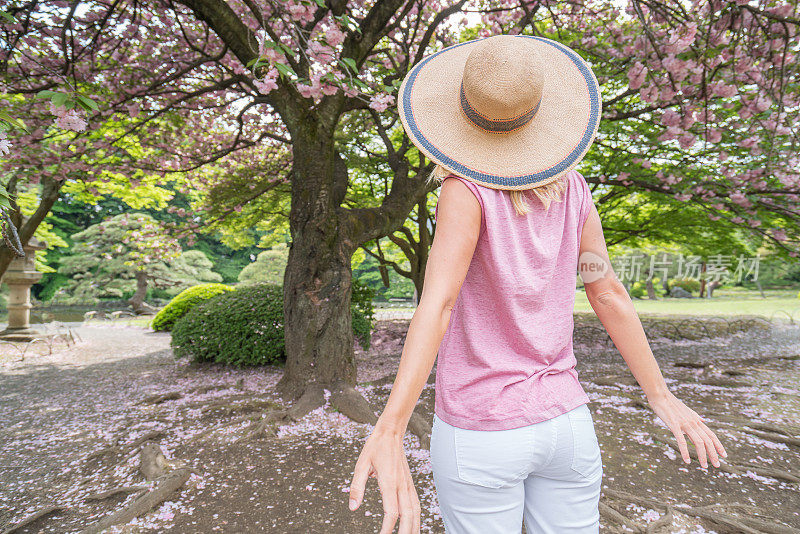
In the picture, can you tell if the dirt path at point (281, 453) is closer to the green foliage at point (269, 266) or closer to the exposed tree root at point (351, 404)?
the exposed tree root at point (351, 404)

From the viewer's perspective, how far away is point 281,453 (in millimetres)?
3838

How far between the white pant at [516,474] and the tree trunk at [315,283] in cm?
393

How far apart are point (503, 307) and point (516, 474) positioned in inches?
16.4

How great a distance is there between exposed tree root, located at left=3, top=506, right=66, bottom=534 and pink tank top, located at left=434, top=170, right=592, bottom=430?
3.32 metres

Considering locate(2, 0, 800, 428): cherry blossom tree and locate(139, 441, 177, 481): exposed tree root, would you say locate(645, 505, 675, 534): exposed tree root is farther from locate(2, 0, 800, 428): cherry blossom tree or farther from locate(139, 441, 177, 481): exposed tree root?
locate(139, 441, 177, 481): exposed tree root

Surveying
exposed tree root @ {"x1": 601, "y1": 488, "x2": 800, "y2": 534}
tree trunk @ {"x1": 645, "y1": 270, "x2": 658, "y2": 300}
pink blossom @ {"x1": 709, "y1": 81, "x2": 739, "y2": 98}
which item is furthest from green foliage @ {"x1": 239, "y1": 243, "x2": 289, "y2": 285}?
tree trunk @ {"x1": 645, "y1": 270, "x2": 658, "y2": 300}

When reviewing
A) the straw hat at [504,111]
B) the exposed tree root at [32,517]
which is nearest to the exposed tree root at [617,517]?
the straw hat at [504,111]

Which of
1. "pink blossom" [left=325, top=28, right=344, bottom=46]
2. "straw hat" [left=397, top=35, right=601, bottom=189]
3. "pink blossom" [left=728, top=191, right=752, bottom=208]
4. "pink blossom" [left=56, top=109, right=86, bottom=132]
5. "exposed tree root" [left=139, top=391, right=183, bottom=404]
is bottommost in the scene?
"exposed tree root" [left=139, top=391, right=183, bottom=404]

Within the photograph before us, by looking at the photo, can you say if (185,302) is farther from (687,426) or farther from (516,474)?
(687,426)

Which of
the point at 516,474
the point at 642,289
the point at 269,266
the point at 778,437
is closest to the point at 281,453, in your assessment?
the point at 516,474

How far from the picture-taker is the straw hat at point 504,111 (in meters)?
1.05

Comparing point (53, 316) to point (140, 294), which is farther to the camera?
point (140, 294)

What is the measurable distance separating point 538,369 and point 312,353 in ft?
13.5

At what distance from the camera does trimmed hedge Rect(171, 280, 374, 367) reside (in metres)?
7.04
